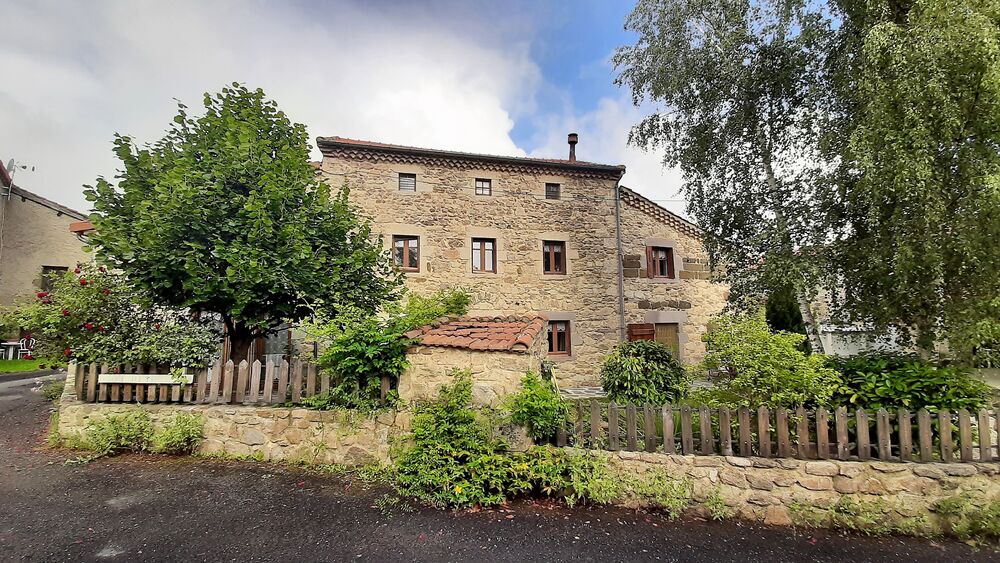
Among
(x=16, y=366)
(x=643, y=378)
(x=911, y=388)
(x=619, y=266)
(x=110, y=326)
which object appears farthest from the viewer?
(x=16, y=366)

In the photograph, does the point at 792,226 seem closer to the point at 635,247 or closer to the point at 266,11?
the point at 635,247

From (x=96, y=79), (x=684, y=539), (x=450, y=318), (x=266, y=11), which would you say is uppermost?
(x=266, y=11)

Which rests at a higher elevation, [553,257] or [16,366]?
[553,257]

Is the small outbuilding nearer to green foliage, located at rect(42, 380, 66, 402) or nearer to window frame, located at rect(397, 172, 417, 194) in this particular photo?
window frame, located at rect(397, 172, 417, 194)

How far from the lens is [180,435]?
17.6 ft

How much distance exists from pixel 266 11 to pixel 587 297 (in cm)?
1068

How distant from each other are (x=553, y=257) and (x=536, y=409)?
333 inches

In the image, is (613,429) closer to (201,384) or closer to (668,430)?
(668,430)

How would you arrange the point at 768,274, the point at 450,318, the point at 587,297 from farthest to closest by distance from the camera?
the point at 587,297, the point at 768,274, the point at 450,318

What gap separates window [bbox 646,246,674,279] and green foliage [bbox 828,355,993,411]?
8.25m

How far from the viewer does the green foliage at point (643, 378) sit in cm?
552

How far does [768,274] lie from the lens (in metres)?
7.73

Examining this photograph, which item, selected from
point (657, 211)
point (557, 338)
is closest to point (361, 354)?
point (557, 338)

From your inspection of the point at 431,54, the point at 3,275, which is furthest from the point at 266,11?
the point at 3,275
